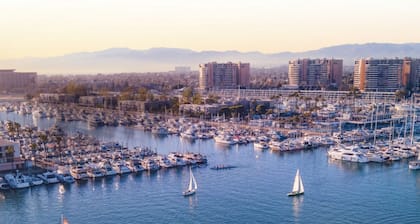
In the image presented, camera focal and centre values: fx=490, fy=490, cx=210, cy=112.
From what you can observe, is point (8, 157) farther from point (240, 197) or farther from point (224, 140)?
point (224, 140)

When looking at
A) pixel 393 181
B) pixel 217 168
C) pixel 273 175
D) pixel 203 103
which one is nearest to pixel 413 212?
pixel 393 181

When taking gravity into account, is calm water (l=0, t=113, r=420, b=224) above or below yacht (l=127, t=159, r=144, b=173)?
below

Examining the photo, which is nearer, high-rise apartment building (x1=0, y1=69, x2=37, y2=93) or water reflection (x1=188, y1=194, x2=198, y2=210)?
water reflection (x1=188, y1=194, x2=198, y2=210)

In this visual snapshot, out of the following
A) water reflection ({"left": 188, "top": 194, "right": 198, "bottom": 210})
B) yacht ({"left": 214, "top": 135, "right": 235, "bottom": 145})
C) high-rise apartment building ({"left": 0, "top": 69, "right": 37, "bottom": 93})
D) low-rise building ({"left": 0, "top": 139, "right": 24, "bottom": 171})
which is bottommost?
water reflection ({"left": 188, "top": 194, "right": 198, "bottom": 210})

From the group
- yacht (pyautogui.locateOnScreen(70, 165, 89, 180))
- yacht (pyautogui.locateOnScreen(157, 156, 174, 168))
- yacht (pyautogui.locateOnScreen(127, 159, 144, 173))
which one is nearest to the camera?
yacht (pyautogui.locateOnScreen(70, 165, 89, 180))

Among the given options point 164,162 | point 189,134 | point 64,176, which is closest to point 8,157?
point 64,176

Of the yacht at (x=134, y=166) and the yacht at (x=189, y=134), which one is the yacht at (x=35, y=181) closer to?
the yacht at (x=134, y=166)

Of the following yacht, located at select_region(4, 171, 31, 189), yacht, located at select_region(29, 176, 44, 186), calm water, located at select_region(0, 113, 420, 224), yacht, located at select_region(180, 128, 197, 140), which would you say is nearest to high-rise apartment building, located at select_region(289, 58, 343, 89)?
yacht, located at select_region(180, 128, 197, 140)

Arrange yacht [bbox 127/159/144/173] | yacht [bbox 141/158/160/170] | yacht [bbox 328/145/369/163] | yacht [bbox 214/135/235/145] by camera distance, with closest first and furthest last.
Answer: yacht [bbox 127/159/144/173]
yacht [bbox 141/158/160/170]
yacht [bbox 328/145/369/163]
yacht [bbox 214/135/235/145]

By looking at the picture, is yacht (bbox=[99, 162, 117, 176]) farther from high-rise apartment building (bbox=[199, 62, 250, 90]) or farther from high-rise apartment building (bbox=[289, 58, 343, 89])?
high-rise apartment building (bbox=[289, 58, 343, 89])
